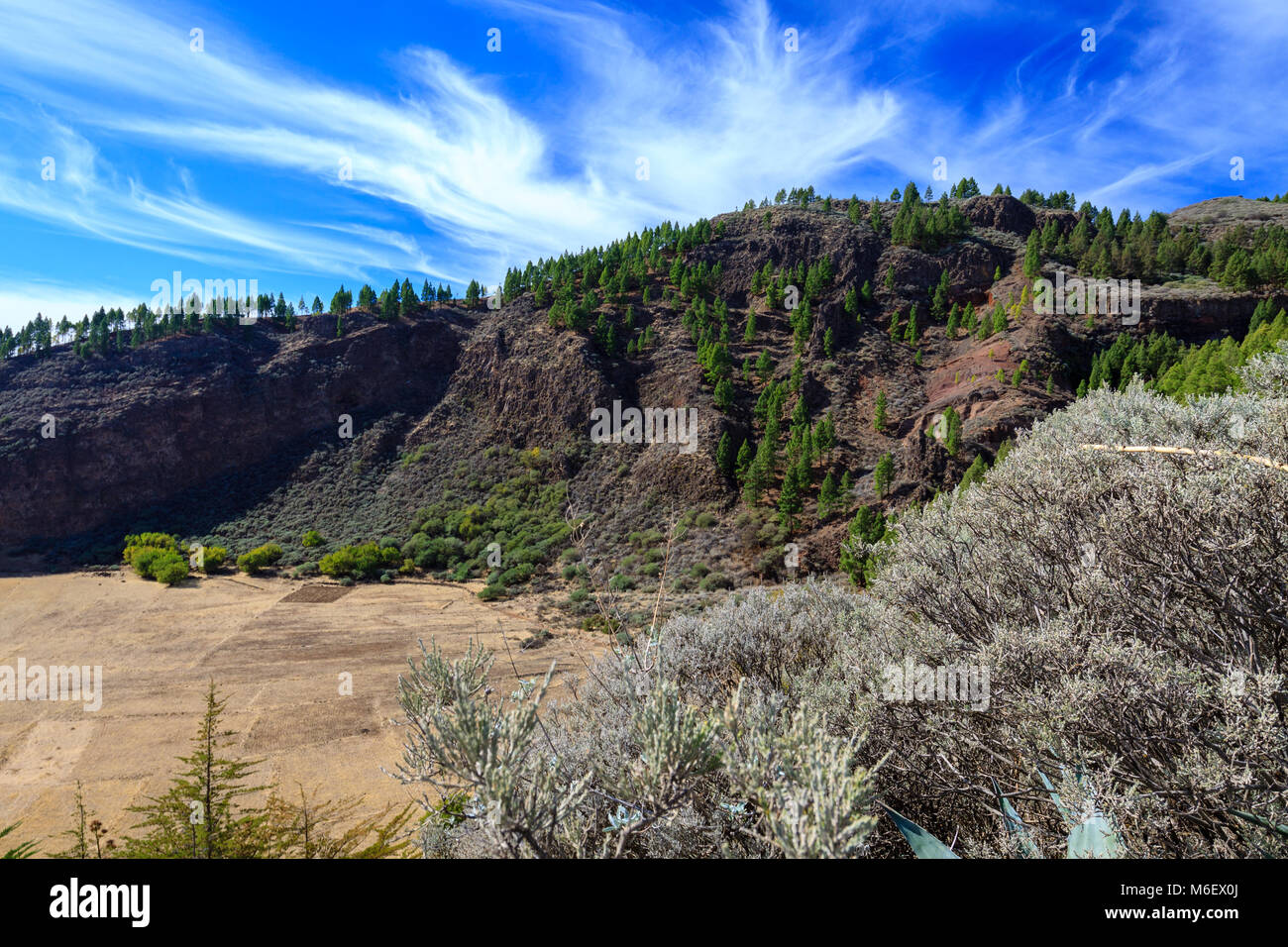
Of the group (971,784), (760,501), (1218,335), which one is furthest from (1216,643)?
(1218,335)

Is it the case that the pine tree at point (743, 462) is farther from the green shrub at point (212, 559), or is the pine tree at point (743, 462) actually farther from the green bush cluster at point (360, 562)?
the green shrub at point (212, 559)

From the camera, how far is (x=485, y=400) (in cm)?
4072

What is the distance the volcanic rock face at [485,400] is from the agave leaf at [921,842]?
2078 cm

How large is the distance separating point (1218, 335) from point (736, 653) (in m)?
42.1

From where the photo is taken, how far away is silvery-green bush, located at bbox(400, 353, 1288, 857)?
2.12m

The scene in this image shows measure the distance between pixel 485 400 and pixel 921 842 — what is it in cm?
4123

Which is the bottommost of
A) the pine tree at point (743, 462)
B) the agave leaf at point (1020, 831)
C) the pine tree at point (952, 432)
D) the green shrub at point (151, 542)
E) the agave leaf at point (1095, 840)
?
the green shrub at point (151, 542)

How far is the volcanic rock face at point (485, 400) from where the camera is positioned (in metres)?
29.2

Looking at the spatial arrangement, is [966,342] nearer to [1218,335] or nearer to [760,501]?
[1218,335]

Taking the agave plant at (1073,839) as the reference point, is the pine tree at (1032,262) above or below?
above

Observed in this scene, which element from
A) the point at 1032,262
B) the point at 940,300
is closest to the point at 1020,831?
the point at 940,300

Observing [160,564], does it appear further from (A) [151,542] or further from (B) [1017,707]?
(B) [1017,707]

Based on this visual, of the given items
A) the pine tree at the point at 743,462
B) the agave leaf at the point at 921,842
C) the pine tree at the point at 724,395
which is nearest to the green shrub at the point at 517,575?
the pine tree at the point at 743,462

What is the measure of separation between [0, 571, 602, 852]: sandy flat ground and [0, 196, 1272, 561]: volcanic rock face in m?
9.12
